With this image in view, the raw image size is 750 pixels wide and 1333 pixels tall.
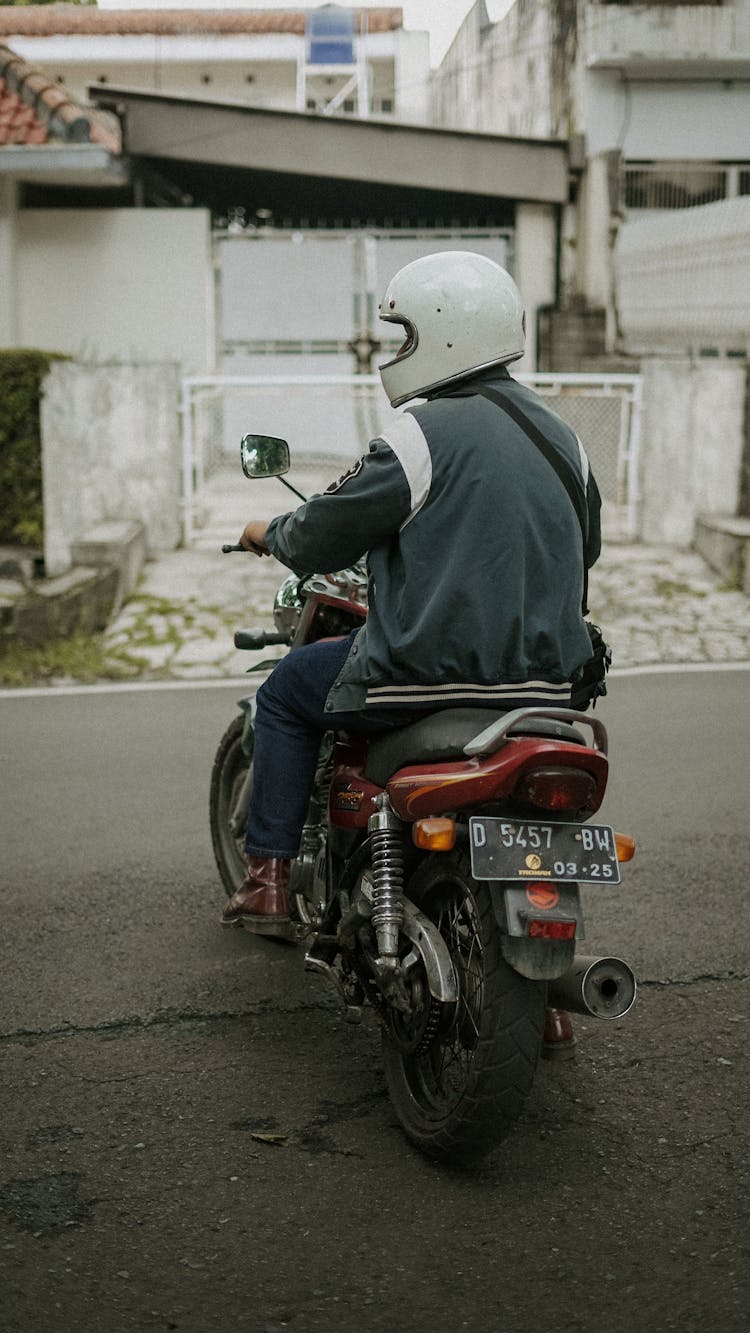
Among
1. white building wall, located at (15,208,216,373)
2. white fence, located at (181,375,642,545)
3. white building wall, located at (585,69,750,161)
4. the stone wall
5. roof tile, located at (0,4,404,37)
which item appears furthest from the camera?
roof tile, located at (0,4,404,37)

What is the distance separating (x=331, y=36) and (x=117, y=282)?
1298 centimetres

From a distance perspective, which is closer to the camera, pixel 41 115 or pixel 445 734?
pixel 445 734

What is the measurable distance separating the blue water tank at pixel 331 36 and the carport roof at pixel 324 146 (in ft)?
39.1

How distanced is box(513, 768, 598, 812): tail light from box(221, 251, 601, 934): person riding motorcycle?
0.31m

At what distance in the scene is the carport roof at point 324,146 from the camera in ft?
51.4

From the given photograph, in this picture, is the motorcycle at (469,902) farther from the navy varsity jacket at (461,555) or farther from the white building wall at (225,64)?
the white building wall at (225,64)

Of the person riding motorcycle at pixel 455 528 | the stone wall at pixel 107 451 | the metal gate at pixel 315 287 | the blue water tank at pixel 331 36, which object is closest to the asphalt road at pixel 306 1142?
the person riding motorcycle at pixel 455 528

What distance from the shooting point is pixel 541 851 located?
10.8ft

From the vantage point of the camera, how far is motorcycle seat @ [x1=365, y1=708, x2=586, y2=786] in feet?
11.2

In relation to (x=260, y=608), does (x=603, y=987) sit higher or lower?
higher

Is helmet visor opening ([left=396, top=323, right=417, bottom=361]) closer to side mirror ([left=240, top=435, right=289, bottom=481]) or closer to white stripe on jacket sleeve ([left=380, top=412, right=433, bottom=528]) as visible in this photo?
white stripe on jacket sleeve ([left=380, top=412, right=433, bottom=528])

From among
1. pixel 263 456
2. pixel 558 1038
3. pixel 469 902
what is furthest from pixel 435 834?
pixel 263 456

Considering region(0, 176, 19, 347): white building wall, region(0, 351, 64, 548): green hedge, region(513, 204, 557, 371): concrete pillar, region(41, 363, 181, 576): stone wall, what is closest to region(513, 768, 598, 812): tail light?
region(41, 363, 181, 576): stone wall

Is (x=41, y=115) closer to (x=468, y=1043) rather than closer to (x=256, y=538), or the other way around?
(x=256, y=538)
